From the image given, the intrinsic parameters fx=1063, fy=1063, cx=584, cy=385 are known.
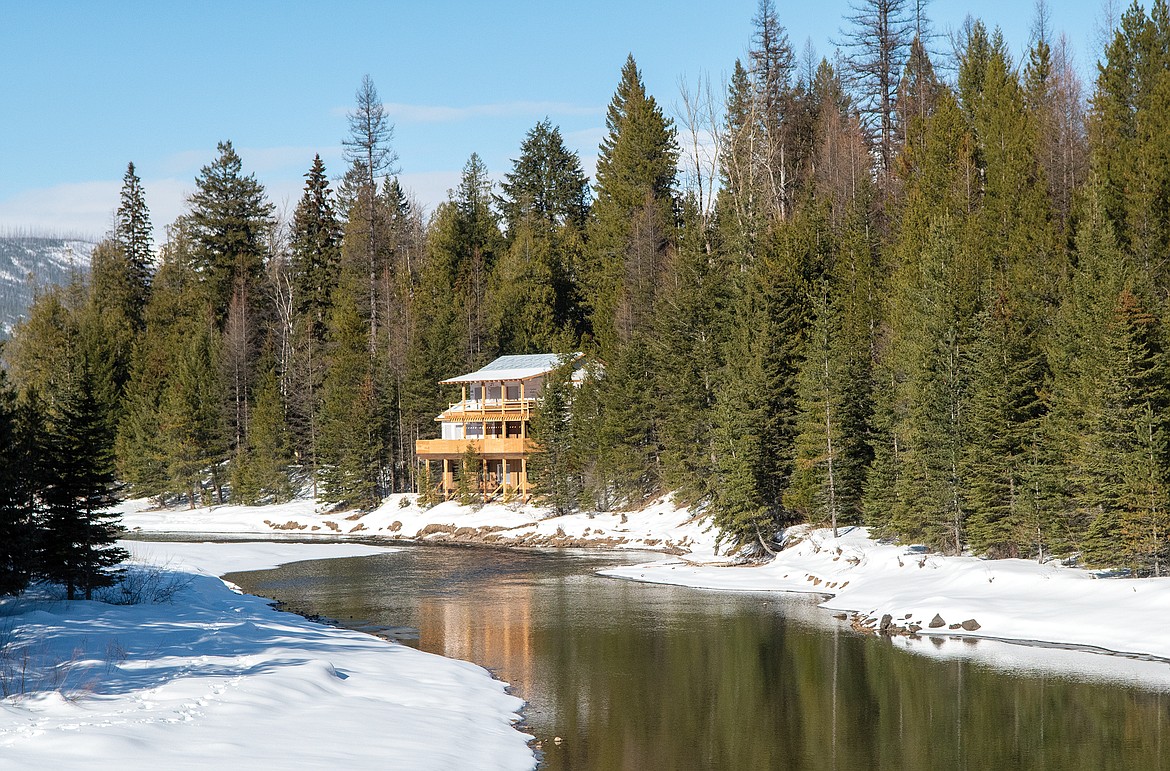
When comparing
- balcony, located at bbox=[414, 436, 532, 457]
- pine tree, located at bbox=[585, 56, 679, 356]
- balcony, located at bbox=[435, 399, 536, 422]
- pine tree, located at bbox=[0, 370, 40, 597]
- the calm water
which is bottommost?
the calm water

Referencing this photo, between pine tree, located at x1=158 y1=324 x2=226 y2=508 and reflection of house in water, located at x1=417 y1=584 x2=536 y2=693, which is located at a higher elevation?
pine tree, located at x1=158 y1=324 x2=226 y2=508

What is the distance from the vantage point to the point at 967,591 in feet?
93.2

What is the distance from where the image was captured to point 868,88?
228ft

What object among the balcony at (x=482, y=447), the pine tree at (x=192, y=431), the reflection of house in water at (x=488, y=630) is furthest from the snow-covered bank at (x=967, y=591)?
the pine tree at (x=192, y=431)

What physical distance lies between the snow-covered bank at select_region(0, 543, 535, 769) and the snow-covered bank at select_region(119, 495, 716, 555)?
76.6ft

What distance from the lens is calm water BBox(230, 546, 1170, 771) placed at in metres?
16.3

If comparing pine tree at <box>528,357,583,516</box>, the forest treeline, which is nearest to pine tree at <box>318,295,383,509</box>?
the forest treeline

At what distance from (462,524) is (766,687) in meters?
37.3

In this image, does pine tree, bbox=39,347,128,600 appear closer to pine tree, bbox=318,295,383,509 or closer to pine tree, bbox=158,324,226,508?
pine tree, bbox=318,295,383,509

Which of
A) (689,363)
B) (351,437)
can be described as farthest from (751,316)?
(351,437)

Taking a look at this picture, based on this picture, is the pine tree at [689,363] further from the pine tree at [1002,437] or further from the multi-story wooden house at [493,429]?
the pine tree at [1002,437]

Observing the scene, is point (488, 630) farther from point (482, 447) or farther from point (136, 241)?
point (136, 241)

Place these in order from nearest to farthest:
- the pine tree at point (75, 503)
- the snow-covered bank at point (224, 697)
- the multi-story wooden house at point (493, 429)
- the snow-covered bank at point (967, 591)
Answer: the snow-covered bank at point (224, 697), the pine tree at point (75, 503), the snow-covered bank at point (967, 591), the multi-story wooden house at point (493, 429)

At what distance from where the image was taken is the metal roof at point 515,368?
204 feet
